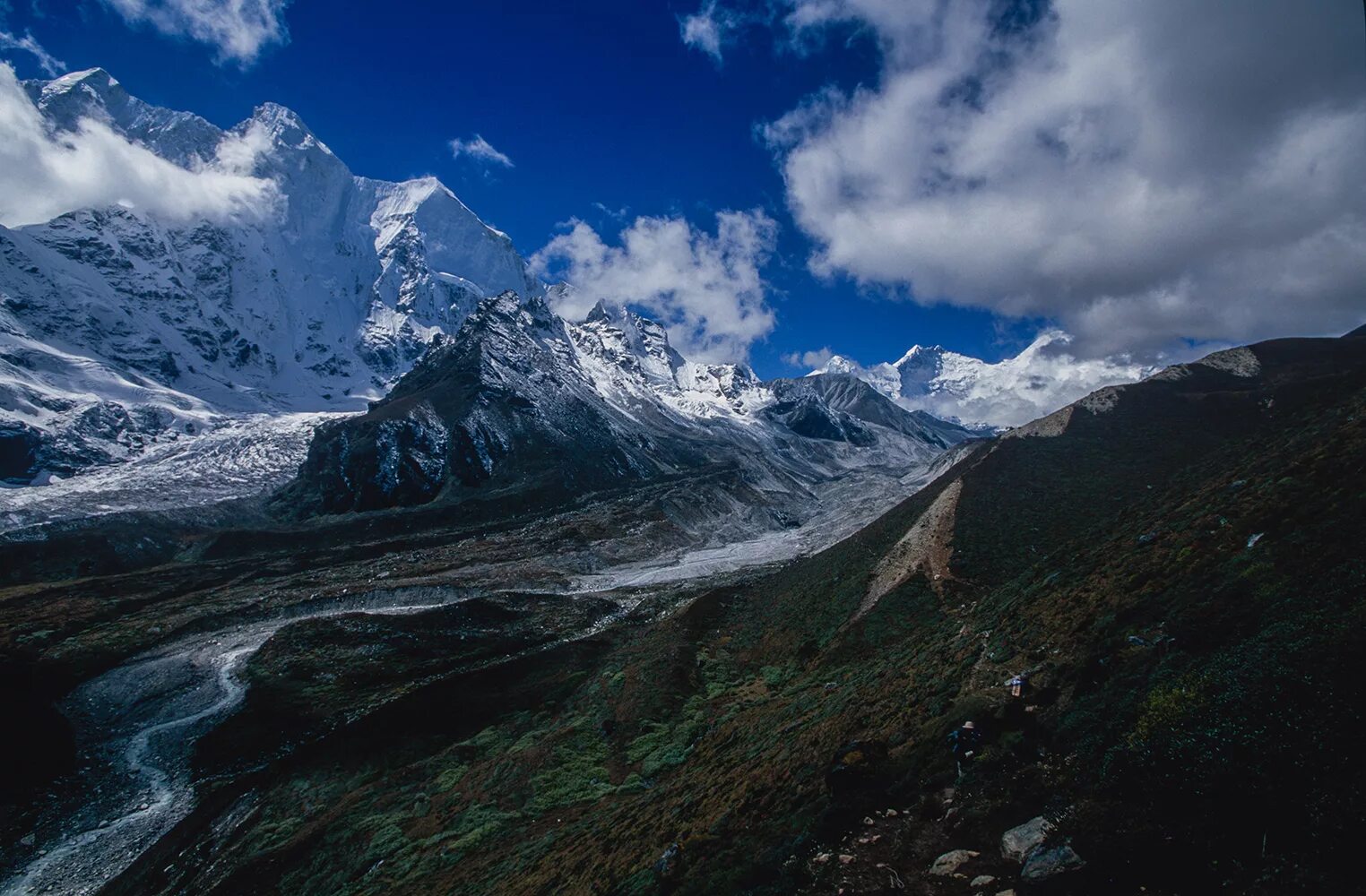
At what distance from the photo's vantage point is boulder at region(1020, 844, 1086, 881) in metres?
10.6

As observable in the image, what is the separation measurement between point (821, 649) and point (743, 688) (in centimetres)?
632

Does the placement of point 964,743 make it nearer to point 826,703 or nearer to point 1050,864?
point 1050,864

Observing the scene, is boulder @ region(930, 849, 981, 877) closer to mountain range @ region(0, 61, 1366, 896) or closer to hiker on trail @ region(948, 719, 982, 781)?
mountain range @ region(0, 61, 1366, 896)

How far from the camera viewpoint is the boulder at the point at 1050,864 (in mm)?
10590

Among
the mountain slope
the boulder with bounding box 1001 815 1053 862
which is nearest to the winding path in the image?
the mountain slope

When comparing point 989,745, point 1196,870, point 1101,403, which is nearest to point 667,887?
point 989,745

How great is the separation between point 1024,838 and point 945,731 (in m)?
5.30

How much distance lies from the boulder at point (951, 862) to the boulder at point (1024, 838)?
0.63 metres

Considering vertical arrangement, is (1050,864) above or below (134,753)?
below

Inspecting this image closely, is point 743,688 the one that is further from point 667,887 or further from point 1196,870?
point 1196,870

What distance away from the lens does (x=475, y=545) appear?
138 meters

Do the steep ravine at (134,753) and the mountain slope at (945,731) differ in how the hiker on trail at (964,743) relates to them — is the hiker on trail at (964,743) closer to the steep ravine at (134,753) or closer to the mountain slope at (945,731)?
the mountain slope at (945,731)

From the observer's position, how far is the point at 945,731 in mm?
17281

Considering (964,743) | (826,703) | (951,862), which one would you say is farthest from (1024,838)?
(826,703)
